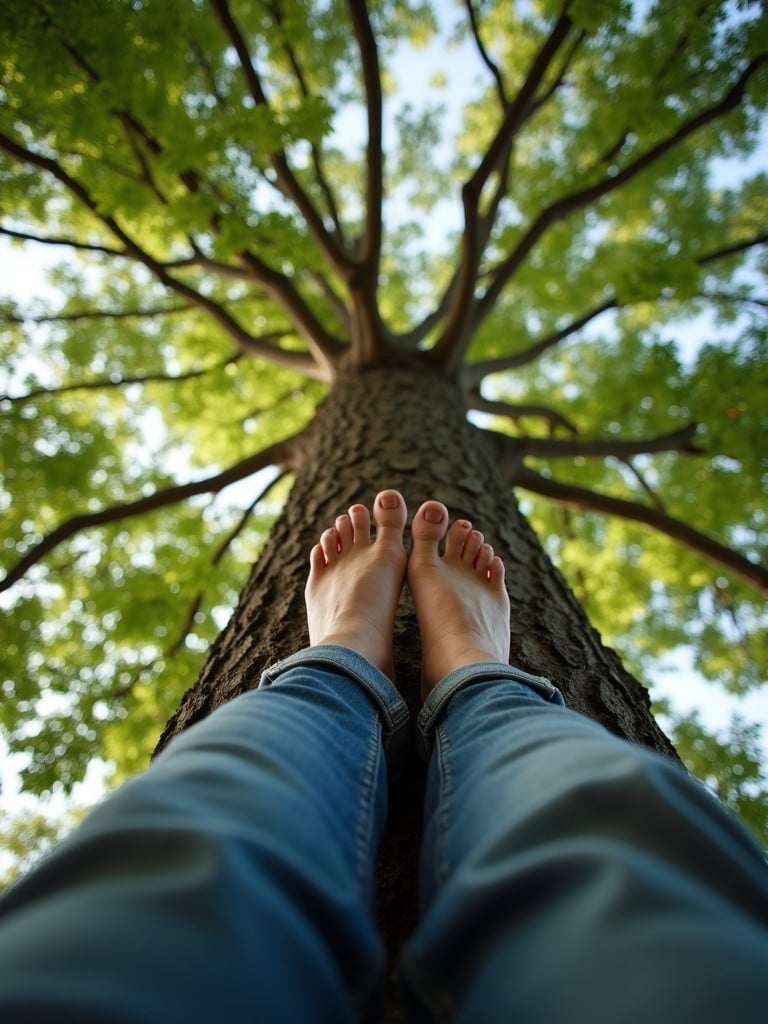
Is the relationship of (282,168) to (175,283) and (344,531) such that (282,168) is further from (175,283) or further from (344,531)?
(344,531)

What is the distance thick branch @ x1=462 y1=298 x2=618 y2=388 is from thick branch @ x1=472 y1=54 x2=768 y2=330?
0.35 meters

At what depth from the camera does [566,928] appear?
0.48 meters

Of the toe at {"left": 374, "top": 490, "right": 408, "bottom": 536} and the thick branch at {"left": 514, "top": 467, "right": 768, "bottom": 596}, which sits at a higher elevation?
the thick branch at {"left": 514, "top": 467, "right": 768, "bottom": 596}

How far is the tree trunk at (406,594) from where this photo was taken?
120cm

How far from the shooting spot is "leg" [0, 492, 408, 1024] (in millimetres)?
416

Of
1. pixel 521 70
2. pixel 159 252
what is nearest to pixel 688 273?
pixel 521 70

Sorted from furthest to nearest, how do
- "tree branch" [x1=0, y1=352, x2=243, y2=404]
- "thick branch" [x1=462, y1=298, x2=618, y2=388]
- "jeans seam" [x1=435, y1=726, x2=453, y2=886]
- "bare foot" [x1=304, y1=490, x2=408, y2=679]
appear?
Answer: "thick branch" [x1=462, y1=298, x2=618, y2=388], "tree branch" [x1=0, y1=352, x2=243, y2=404], "bare foot" [x1=304, y1=490, x2=408, y2=679], "jeans seam" [x1=435, y1=726, x2=453, y2=886]

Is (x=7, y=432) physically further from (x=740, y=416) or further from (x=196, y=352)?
(x=740, y=416)

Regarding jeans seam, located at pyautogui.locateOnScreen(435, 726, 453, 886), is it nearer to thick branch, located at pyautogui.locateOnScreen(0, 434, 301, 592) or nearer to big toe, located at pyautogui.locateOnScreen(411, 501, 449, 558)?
big toe, located at pyautogui.locateOnScreen(411, 501, 449, 558)

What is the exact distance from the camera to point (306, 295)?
14.9 ft

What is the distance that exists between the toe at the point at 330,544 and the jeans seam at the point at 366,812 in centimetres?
81

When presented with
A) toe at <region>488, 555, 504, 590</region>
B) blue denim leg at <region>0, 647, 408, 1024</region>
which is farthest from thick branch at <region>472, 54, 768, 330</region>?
blue denim leg at <region>0, 647, 408, 1024</region>

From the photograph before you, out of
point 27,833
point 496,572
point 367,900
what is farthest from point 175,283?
point 27,833

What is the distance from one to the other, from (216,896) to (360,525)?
133 centimetres
